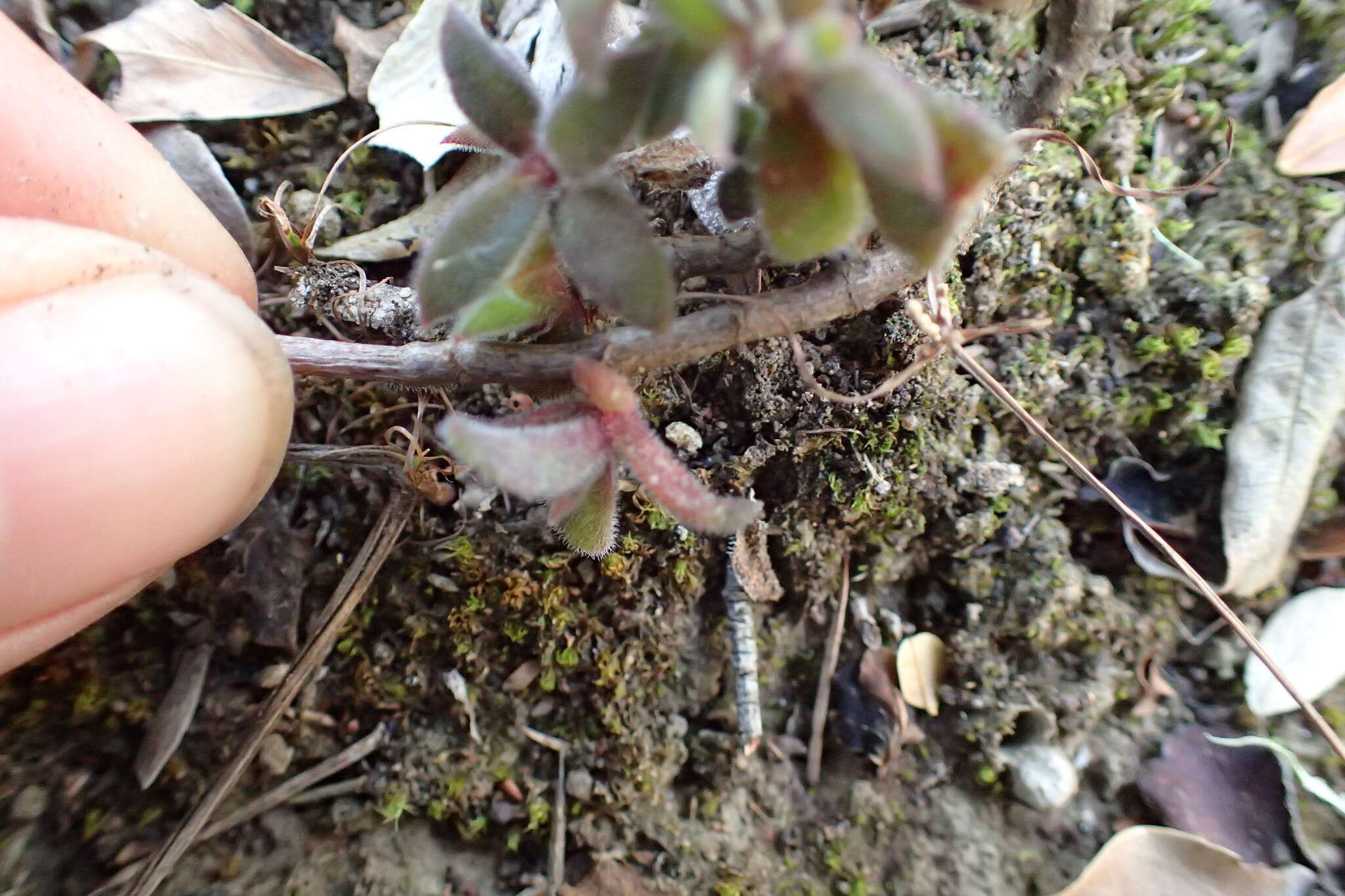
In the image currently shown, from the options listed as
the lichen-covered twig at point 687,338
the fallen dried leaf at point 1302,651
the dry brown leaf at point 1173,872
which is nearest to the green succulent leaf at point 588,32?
the lichen-covered twig at point 687,338

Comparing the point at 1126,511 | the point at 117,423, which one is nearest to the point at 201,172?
the point at 117,423

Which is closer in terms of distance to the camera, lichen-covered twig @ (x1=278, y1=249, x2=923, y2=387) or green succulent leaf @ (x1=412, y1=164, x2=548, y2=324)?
green succulent leaf @ (x1=412, y1=164, x2=548, y2=324)

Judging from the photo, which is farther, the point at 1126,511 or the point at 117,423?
the point at 1126,511

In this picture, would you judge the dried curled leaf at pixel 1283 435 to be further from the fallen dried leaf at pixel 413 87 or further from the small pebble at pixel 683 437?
the fallen dried leaf at pixel 413 87

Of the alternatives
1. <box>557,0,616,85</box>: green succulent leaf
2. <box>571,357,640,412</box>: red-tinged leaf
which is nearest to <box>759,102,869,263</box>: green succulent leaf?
<box>557,0,616,85</box>: green succulent leaf

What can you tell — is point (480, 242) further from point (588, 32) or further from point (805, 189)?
point (805, 189)

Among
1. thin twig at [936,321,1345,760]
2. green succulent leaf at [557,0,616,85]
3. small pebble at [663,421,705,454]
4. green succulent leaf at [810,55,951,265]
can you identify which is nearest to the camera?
green succulent leaf at [810,55,951,265]

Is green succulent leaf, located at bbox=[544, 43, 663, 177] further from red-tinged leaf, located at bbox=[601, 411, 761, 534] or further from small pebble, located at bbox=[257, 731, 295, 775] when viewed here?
small pebble, located at bbox=[257, 731, 295, 775]
